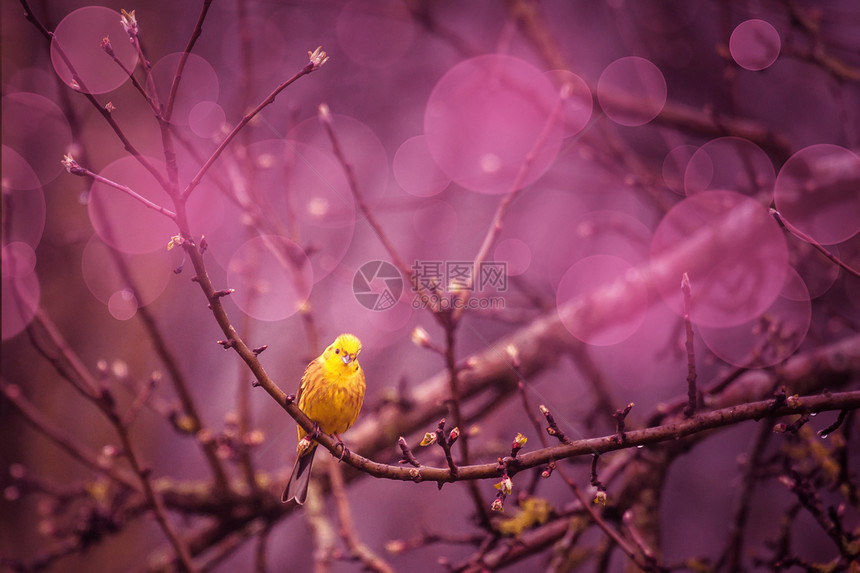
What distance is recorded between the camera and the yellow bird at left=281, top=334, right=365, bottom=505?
2.54 ft

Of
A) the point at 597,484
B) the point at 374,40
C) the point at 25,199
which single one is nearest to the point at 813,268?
the point at 597,484

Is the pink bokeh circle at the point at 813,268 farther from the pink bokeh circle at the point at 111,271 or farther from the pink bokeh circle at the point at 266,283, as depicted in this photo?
the pink bokeh circle at the point at 111,271

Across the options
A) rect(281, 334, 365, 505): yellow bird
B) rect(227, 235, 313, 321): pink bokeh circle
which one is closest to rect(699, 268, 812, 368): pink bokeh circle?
rect(281, 334, 365, 505): yellow bird

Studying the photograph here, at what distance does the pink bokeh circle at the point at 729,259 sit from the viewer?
2102 millimetres

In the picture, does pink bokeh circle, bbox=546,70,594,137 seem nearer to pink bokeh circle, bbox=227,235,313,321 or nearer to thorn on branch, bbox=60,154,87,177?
pink bokeh circle, bbox=227,235,313,321

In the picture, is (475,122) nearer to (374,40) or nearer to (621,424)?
(374,40)

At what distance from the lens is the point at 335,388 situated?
79 cm

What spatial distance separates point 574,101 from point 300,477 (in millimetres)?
2283

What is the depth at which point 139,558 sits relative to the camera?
3104 mm

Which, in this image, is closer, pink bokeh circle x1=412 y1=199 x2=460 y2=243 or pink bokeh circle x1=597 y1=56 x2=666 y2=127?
pink bokeh circle x1=597 y1=56 x2=666 y2=127

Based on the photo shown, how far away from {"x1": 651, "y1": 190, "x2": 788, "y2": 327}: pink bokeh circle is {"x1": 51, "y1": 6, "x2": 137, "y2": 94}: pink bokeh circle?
11.2ft

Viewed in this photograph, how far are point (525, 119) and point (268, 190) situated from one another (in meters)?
2.27

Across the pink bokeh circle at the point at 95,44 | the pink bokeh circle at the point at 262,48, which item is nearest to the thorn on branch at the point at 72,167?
the pink bokeh circle at the point at 95,44

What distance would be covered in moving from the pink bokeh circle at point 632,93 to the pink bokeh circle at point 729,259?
51 cm
